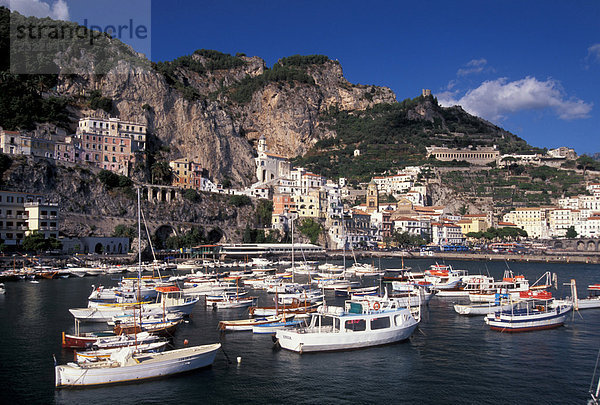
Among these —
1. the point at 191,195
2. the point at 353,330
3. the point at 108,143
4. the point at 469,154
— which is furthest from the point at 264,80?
the point at 353,330

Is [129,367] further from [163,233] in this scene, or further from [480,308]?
[163,233]

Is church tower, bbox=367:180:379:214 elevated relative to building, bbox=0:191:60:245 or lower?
elevated

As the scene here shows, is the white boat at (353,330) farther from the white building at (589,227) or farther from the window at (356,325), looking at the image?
the white building at (589,227)

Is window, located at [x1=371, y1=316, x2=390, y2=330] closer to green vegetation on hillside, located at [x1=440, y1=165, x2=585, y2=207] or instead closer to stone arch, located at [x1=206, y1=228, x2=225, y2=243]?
stone arch, located at [x1=206, y1=228, x2=225, y2=243]

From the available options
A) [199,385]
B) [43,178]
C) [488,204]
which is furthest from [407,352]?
[488,204]

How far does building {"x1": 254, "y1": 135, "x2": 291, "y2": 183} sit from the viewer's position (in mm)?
127188

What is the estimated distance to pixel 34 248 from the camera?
2665 inches

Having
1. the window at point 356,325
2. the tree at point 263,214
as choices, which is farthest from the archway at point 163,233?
the window at point 356,325

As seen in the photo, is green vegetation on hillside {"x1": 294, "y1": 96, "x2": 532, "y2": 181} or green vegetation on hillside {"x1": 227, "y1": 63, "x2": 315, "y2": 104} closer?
green vegetation on hillside {"x1": 294, "y1": 96, "x2": 532, "y2": 181}

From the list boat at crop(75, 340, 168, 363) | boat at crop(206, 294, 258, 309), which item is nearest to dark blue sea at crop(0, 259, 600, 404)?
boat at crop(75, 340, 168, 363)

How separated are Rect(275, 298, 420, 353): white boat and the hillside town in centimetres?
4853

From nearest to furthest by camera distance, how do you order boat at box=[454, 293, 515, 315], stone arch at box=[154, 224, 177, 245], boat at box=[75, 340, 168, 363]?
boat at box=[75, 340, 168, 363] < boat at box=[454, 293, 515, 315] < stone arch at box=[154, 224, 177, 245]

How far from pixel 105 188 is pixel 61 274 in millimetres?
27587

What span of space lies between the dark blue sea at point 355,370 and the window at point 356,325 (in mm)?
1265
